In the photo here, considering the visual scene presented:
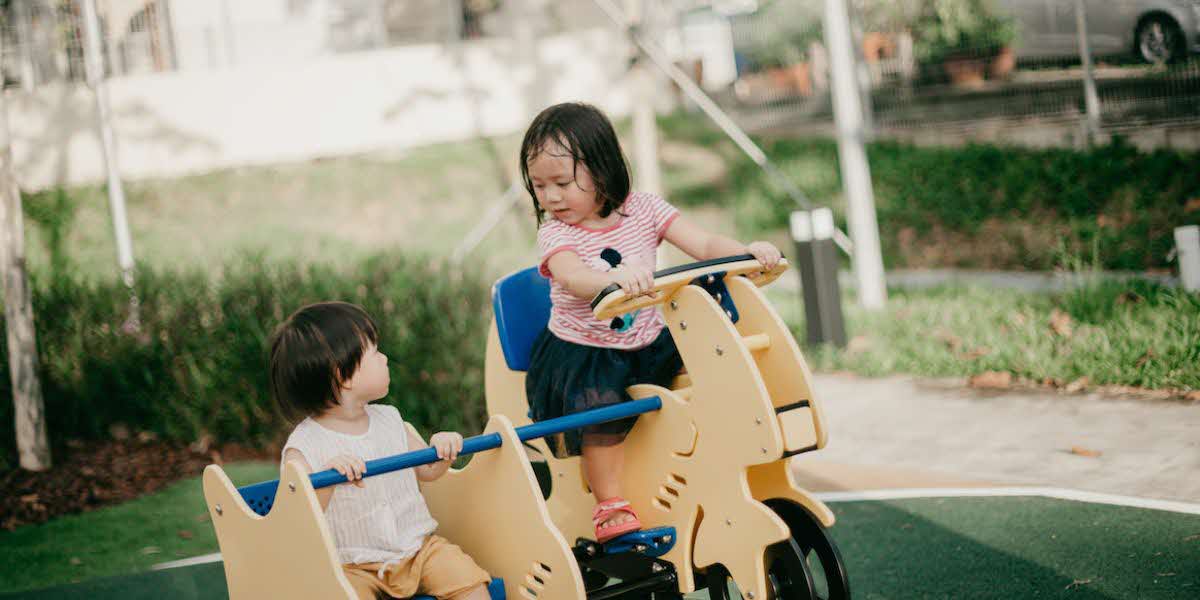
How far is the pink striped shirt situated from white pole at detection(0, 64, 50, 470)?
381 centimetres

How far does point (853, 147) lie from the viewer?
830 cm

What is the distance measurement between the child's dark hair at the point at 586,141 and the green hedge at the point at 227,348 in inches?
110

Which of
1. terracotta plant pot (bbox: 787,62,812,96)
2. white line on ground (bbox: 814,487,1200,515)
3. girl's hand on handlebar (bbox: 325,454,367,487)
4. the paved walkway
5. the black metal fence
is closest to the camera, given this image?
girl's hand on handlebar (bbox: 325,454,367,487)

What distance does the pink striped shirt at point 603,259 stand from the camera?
12.2 feet

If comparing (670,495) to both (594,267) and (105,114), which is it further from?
(105,114)

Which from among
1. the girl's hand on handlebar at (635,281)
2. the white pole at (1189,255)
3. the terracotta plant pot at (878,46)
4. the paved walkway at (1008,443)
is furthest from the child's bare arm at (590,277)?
the terracotta plant pot at (878,46)

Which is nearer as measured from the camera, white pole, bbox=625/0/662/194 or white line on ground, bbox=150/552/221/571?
white line on ground, bbox=150/552/221/571

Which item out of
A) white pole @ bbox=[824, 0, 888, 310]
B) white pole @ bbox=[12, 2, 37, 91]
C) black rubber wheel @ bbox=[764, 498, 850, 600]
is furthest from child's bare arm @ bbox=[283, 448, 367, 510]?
white pole @ bbox=[12, 2, 37, 91]

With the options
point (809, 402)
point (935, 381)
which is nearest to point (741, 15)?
→ point (935, 381)

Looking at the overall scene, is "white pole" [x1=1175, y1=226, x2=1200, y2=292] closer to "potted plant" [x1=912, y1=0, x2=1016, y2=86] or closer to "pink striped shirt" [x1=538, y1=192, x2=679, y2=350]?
"potted plant" [x1=912, y1=0, x2=1016, y2=86]

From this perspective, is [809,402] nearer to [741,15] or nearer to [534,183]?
[534,183]

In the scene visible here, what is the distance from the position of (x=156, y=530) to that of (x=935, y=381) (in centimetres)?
413

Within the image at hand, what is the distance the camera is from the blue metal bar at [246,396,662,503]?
3.07 meters

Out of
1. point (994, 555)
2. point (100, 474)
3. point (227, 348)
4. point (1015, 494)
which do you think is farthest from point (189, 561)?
point (1015, 494)
